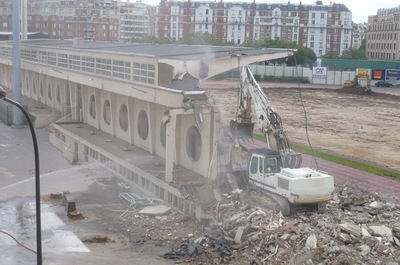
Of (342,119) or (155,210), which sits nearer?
(155,210)

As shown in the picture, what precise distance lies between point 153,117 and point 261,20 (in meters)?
93.7

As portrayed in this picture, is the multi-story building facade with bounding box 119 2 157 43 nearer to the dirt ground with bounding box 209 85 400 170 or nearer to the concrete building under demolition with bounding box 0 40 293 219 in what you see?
the dirt ground with bounding box 209 85 400 170

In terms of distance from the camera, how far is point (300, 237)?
14.9 metres

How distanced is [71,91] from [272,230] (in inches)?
900

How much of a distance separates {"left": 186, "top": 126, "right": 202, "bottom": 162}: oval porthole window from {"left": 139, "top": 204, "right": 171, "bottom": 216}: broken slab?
256 cm

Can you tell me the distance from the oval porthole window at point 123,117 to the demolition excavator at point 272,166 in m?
8.96

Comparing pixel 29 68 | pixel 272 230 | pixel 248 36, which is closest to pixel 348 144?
pixel 272 230

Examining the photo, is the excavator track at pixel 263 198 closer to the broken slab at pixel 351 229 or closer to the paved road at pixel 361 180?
the broken slab at pixel 351 229

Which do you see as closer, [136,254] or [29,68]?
[136,254]

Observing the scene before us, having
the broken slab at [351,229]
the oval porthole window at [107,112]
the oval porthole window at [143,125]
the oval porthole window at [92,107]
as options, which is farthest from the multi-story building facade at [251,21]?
the broken slab at [351,229]

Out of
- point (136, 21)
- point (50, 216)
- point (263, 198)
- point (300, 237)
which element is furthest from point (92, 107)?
point (136, 21)

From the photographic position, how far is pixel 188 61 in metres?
20.5

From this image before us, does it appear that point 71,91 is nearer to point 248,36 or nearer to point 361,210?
point 361,210

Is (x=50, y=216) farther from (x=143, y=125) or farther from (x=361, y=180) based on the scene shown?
(x=361, y=180)
